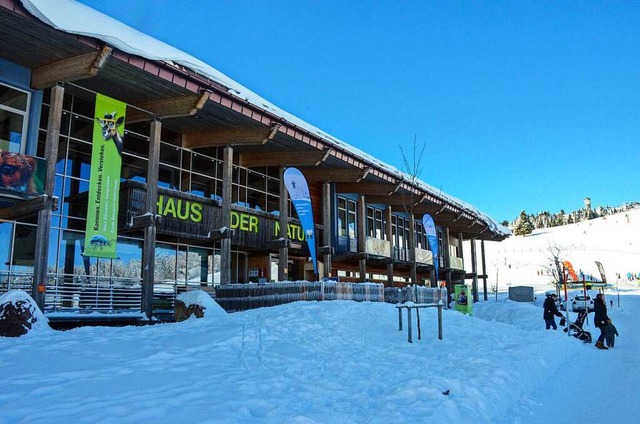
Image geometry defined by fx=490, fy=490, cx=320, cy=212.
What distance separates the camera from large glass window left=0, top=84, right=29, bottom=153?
1438 cm

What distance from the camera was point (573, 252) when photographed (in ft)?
323

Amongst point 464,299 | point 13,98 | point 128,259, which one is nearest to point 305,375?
point 13,98

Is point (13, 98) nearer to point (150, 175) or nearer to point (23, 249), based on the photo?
point (150, 175)

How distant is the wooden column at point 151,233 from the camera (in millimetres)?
15914

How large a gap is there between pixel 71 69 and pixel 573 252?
103 meters

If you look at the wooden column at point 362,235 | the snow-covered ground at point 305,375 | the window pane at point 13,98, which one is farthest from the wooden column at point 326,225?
the window pane at point 13,98

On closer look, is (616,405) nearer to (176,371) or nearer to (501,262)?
(176,371)

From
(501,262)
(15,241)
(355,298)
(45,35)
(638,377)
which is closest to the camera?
(638,377)

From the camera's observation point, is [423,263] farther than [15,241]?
Yes

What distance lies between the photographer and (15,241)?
1527 centimetres

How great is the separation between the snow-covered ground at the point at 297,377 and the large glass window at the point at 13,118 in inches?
280

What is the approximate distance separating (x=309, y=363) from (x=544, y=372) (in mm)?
4404

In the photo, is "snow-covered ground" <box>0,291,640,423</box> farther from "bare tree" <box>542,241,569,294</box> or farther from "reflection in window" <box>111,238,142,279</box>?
"bare tree" <box>542,241,569,294</box>

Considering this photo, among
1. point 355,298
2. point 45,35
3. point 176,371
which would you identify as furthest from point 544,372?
point 45,35
